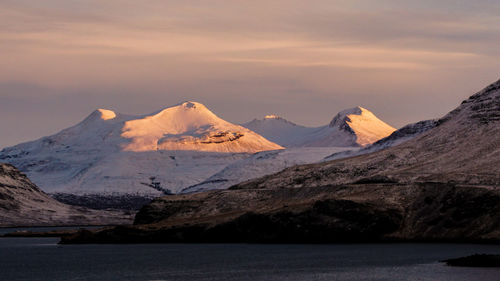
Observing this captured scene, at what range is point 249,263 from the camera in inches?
5792

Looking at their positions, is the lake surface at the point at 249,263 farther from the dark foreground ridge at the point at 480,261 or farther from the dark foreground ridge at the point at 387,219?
the dark foreground ridge at the point at 387,219

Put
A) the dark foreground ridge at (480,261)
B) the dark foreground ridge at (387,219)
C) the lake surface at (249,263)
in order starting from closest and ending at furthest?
the dark foreground ridge at (480,261) < the lake surface at (249,263) < the dark foreground ridge at (387,219)

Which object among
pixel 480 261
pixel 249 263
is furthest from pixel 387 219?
pixel 480 261

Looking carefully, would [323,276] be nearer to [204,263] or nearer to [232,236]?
[204,263]

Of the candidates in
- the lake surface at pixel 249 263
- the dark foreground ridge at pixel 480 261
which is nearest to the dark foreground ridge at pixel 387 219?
the lake surface at pixel 249 263

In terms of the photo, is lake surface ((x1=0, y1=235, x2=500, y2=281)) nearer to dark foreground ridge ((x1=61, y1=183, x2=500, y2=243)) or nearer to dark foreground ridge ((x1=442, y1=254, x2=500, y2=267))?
dark foreground ridge ((x1=442, y1=254, x2=500, y2=267))

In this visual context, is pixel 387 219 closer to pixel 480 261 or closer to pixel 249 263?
pixel 249 263

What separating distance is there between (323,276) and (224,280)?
39.8 feet

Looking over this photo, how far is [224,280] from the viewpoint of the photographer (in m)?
125

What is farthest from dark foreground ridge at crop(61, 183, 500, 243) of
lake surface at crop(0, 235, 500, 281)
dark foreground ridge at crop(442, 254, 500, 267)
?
dark foreground ridge at crop(442, 254, 500, 267)

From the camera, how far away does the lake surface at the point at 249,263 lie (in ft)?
416

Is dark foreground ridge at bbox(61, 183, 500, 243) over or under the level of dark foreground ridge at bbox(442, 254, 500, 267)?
over

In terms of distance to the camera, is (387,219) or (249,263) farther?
(387,219)

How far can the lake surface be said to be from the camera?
126938 mm
